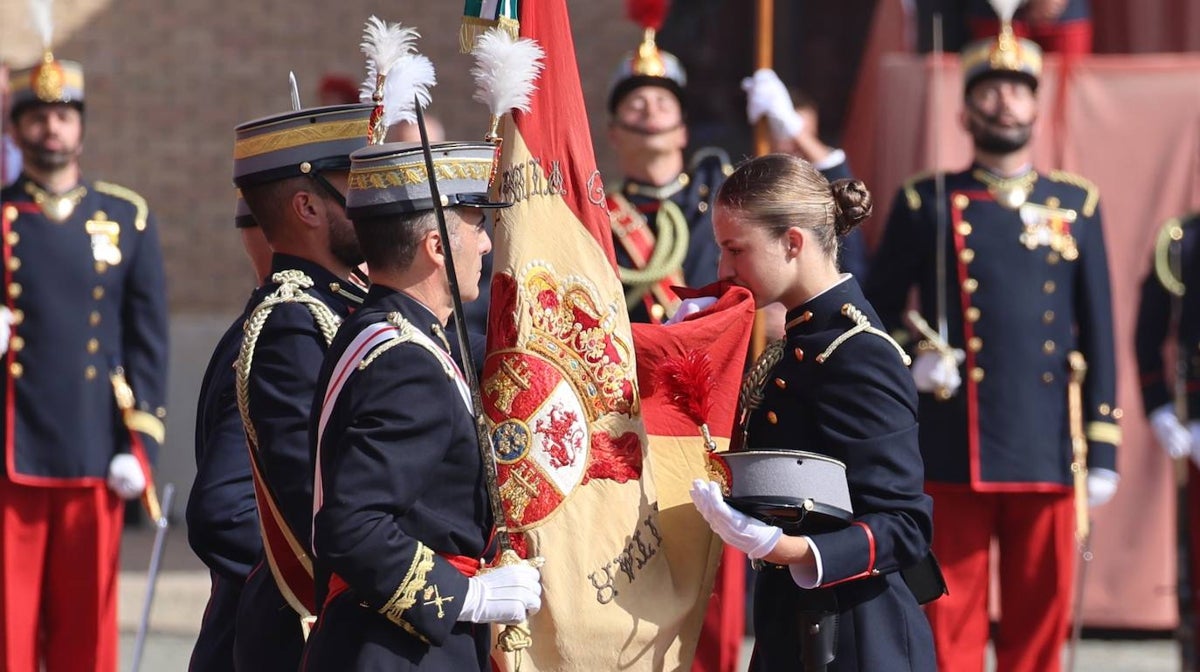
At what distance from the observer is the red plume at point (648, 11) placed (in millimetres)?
6047

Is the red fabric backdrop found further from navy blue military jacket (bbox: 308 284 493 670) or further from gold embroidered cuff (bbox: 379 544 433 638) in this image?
gold embroidered cuff (bbox: 379 544 433 638)

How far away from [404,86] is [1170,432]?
3816 mm

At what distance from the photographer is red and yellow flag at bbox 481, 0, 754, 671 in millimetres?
3523

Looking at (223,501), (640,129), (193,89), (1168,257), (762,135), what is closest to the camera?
(223,501)

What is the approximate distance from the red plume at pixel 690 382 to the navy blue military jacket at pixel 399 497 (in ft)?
1.92

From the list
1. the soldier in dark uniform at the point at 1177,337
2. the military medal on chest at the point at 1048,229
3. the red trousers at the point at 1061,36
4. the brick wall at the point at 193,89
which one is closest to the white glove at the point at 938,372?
the military medal on chest at the point at 1048,229

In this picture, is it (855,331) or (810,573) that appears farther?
(855,331)

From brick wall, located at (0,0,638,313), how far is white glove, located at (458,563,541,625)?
20.5 ft

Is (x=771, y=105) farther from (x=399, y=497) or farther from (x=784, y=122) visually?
(x=399, y=497)

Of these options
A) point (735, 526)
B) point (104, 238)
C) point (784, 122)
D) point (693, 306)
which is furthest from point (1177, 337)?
point (735, 526)

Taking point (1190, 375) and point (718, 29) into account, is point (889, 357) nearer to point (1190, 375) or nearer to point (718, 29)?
point (1190, 375)

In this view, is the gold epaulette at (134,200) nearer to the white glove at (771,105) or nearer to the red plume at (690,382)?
the white glove at (771,105)

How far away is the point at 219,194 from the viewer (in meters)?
9.37

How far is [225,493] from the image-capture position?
368 centimetres
